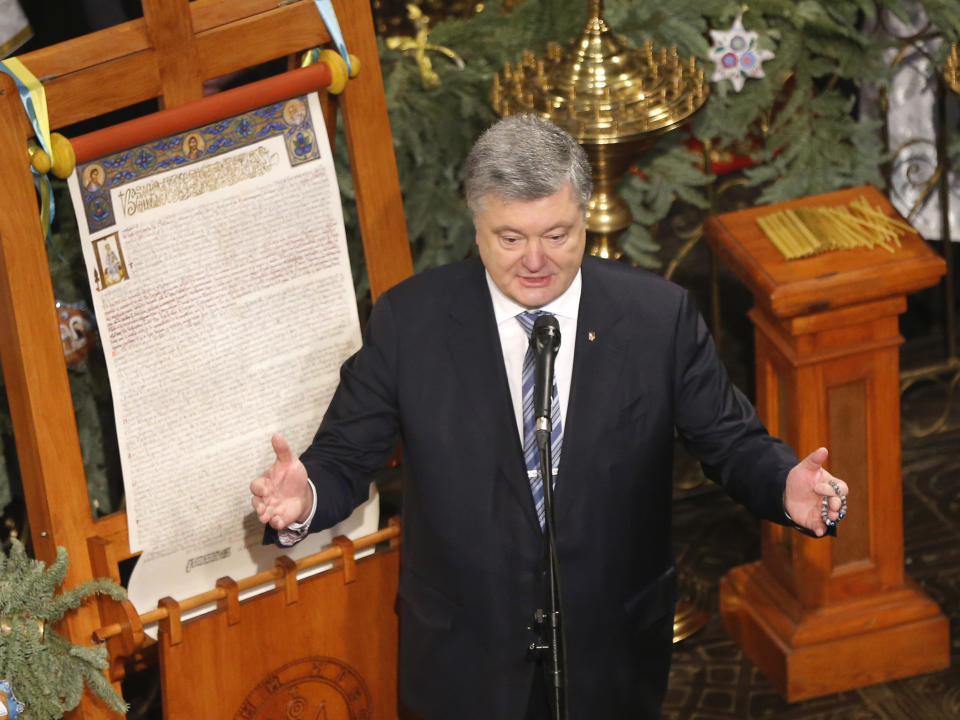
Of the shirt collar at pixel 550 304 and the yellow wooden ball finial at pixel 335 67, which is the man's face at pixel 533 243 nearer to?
the shirt collar at pixel 550 304

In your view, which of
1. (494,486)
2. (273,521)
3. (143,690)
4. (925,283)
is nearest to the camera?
(273,521)

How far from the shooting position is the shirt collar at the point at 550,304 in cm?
323

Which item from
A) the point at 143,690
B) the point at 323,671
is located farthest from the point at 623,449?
the point at 143,690

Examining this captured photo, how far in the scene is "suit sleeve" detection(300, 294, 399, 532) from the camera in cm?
329

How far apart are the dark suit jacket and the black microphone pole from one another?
1.19 feet

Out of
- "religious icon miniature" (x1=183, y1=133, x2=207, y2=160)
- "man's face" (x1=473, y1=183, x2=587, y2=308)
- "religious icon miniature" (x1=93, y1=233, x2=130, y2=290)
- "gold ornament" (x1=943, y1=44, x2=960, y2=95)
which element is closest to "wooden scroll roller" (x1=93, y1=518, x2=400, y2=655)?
"religious icon miniature" (x1=93, y1=233, x2=130, y2=290)

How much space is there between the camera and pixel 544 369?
2701 mm

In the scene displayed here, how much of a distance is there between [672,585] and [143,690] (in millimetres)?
1778

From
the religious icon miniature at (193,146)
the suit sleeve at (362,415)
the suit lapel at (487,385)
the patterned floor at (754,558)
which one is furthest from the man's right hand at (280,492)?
the patterned floor at (754,558)

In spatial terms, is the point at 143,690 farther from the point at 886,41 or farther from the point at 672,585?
the point at 886,41

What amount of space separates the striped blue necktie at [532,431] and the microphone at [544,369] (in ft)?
1.49

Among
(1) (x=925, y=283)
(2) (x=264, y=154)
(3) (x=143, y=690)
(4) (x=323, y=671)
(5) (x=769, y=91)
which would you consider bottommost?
(3) (x=143, y=690)

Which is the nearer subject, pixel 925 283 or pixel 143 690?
pixel 925 283

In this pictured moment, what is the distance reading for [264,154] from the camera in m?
3.46
